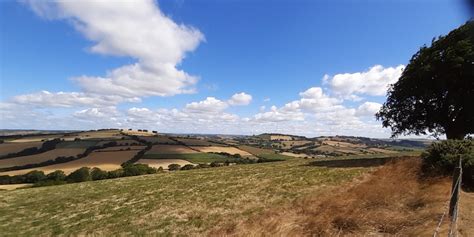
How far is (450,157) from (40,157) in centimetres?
12556

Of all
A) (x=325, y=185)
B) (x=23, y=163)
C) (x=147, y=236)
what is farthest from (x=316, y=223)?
(x=23, y=163)

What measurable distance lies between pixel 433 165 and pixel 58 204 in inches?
1088

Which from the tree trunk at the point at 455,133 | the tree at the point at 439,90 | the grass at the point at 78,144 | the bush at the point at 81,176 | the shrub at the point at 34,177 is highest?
the tree at the point at 439,90

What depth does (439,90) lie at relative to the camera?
104 ft

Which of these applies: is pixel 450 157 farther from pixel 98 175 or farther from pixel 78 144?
pixel 78 144

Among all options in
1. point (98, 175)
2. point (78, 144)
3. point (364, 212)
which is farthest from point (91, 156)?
point (364, 212)

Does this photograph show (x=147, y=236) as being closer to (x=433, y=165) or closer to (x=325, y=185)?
(x=325, y=185)

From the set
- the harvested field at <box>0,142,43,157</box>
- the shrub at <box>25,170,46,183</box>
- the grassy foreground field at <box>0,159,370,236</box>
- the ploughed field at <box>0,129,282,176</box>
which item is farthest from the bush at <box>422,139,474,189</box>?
the harvested field at <box>0,142,43,157</box>

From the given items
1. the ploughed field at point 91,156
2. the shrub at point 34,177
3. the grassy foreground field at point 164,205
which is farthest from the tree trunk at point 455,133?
the shrub at point 34,177

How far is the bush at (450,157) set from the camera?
16.6 meters

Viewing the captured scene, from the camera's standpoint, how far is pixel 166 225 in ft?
59.9

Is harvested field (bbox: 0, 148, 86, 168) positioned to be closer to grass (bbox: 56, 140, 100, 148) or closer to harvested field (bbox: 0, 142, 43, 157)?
grass (bbox: 56, 140, 100, 148)

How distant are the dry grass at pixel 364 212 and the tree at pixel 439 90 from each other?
1508 cm

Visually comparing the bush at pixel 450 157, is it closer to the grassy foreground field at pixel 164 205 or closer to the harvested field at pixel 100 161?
the grassy foreground field at pixel 164 205
